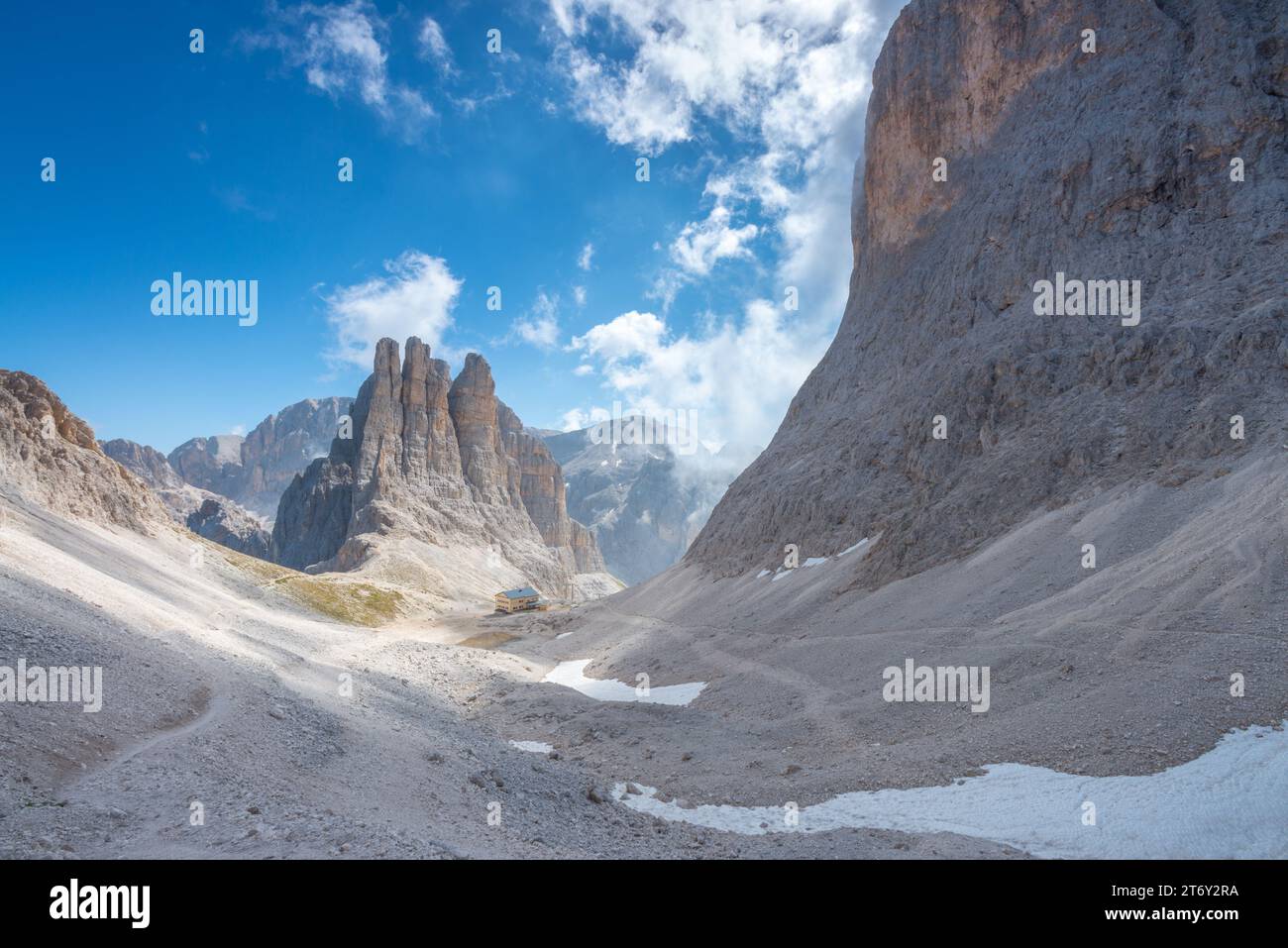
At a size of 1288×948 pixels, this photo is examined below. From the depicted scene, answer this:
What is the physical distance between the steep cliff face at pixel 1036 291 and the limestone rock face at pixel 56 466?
143ft


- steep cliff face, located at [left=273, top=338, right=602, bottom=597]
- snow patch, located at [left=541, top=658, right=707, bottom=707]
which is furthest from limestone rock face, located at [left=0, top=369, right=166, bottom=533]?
steep cliff face, located at [left=273, top=338, right=602, bottom=597]

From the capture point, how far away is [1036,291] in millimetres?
41312

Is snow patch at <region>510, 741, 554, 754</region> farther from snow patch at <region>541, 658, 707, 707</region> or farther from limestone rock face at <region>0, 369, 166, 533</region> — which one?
limestone rock face at <region>0, 369, 166, 533</region>

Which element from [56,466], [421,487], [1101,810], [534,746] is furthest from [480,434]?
[1101,810]

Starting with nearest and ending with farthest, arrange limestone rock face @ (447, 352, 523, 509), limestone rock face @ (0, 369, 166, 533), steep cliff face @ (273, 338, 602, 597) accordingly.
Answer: limestone rock face @ (0, 369, 166, 533), steep cliff face @ (273, 338, 602, 597), limestone rock face @ (447, 352, 523, 509)

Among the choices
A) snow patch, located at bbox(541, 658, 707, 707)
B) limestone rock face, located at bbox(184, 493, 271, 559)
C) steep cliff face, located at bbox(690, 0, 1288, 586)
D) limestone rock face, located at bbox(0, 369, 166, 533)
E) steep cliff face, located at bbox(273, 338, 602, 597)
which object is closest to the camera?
snow patch, located at bbox(541, 658, 707, 707)

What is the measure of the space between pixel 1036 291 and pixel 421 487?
96.2 m

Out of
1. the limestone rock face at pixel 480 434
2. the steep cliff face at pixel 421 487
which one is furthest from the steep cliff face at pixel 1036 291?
the limestone rock face at pixel 480 434

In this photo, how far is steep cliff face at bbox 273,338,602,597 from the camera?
10600 cm

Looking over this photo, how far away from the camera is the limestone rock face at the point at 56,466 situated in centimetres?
4212

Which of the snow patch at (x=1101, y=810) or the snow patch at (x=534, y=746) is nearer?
the snow patch at (x=1101, y=810)

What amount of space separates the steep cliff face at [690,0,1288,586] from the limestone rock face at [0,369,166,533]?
143 ft

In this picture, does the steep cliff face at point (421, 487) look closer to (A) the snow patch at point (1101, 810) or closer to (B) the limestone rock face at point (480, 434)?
(B) the limestone rock face at point (480, 434)

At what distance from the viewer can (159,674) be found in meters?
15.8
